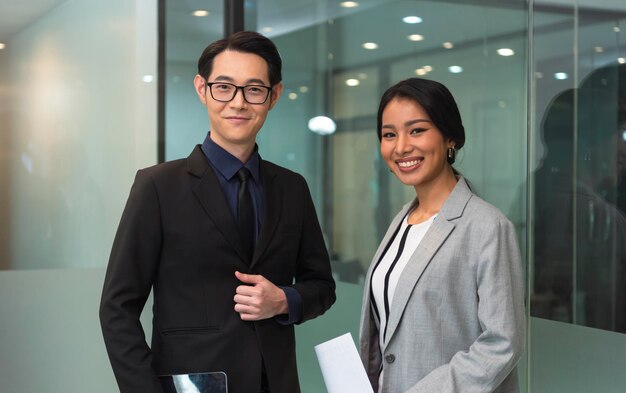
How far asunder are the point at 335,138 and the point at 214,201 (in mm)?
2278

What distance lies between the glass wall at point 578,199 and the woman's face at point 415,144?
1380 mm

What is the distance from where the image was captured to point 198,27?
4.55 meters

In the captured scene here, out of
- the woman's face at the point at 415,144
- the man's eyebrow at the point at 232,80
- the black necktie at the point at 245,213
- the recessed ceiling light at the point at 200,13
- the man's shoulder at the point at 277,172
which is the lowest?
the black necktie at the point at 245,213

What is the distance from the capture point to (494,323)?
1.98 m

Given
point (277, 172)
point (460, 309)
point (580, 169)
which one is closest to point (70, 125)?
point (277, 172)

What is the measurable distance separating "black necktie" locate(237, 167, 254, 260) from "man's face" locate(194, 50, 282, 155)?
0.25ft

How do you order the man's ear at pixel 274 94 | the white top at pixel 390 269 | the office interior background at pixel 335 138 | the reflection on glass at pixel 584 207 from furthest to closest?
the office interior background at pixel 335 138 < the reflection on glass at pixel 584 207 < the man's ear at pixel 274 94 < the white top at pixel 390 269

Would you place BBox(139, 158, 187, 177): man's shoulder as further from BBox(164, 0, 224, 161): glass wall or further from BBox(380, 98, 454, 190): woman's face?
BBox(164, 0, 224, 161): glass wall

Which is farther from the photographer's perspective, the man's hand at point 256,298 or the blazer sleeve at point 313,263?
the blazer sleeve at point 313,263

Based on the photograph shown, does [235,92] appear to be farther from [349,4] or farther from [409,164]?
[349,4]

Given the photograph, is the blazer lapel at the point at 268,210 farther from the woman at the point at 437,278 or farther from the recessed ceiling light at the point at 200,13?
the recessed ceiling light at the point at 200,13

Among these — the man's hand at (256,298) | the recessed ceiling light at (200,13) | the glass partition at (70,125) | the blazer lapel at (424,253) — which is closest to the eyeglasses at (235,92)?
the man's hand at (256,298)

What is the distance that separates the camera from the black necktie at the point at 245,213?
2.29 meters

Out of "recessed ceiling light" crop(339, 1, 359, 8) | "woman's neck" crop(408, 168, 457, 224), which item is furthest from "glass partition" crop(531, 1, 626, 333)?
"woman's neck" crop(408, 168, 457, 224)
